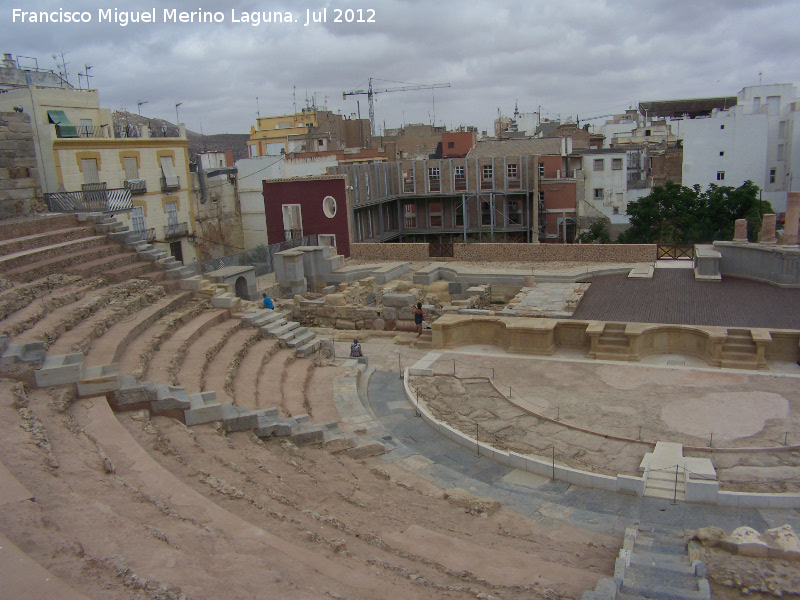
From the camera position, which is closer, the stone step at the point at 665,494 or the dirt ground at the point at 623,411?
the stone step at the point at 665,494

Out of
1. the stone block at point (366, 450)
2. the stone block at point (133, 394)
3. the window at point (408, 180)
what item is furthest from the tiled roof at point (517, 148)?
the stone block at point (133, 394)

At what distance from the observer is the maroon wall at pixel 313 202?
33938 mm

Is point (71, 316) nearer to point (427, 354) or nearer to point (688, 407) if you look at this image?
point (427, 354)

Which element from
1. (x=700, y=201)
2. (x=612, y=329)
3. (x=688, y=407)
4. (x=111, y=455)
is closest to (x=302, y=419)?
(x=111, y=455)

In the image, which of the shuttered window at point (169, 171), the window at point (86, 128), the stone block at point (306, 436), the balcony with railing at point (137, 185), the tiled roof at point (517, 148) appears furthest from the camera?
the tiled roof at point (517, 148)

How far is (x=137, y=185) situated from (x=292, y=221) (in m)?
8.14


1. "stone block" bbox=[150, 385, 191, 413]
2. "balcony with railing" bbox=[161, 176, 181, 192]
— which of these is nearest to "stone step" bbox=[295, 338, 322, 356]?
"stone block" bbox=[150, 385, 191, 413]

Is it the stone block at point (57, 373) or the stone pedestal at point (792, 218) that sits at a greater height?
the stone pedestal at point (792, 218)

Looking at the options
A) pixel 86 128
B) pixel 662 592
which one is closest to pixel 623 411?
pixel 662 592

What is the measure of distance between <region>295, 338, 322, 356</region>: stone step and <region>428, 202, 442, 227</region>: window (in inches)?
1154

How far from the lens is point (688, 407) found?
11789mm

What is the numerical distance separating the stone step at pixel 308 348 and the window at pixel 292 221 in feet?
62.8

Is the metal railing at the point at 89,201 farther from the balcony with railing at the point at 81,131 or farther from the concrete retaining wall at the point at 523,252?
the concrete retaining wall at the point at 523,252

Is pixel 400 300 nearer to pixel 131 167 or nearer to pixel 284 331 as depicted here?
pixel 284 331
